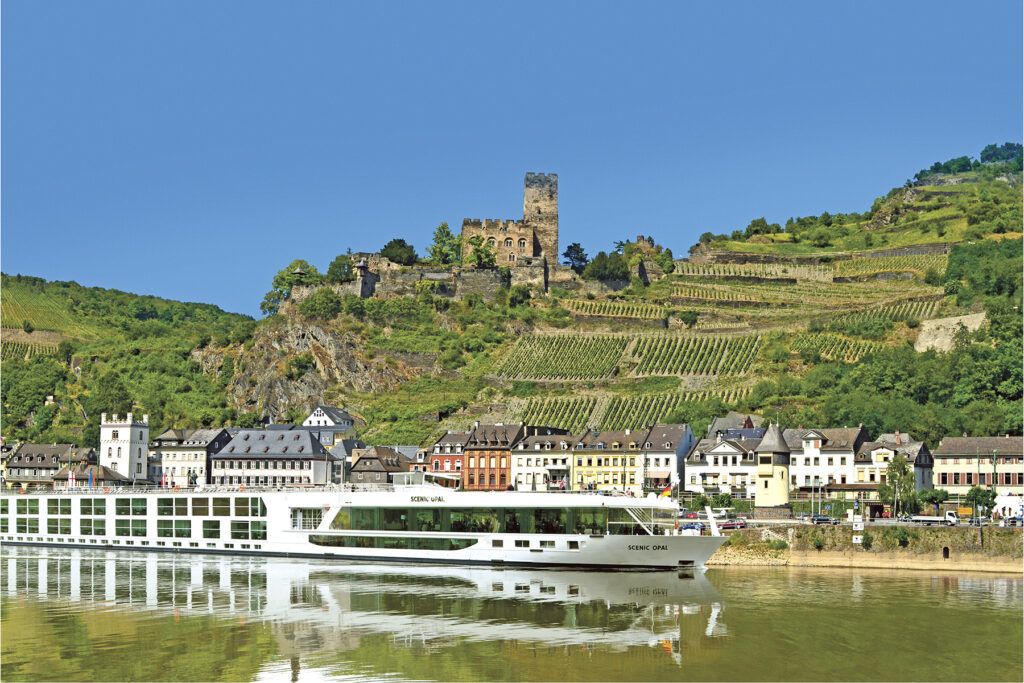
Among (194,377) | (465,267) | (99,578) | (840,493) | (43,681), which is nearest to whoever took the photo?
(43,681)

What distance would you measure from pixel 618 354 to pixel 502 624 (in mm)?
68251

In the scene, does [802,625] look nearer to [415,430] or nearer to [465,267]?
[415,430]

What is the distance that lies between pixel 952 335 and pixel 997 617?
60.8m

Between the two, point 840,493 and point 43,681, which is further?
point 840,493

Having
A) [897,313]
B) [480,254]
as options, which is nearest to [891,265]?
[897,313]

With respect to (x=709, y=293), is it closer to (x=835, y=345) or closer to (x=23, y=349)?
(x=835, y=345)

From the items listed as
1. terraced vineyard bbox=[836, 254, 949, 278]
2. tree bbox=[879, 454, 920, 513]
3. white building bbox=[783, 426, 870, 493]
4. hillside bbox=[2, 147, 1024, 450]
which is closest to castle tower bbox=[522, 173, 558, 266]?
hillside bbox=[2, 147, 1024, 450]

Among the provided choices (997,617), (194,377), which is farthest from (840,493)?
(194,377)

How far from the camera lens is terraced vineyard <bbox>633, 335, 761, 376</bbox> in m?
103

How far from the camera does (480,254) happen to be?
421 feet

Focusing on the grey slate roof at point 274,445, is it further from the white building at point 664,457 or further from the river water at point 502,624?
the river water at point 502,624

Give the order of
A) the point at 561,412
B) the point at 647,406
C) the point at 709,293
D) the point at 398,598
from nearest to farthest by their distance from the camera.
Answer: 1. the point at 398,598
2. the point at 647,406
3. the point at 561,412
4. the point at 709,293

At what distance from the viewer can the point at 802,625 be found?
1604 inches

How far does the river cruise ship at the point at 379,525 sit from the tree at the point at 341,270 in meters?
54.7
